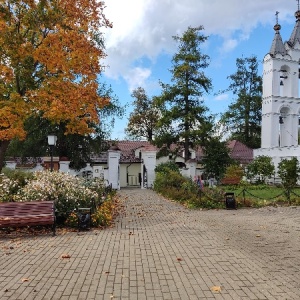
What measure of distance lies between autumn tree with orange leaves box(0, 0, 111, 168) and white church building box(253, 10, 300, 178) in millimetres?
23895

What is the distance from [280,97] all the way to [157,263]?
30.9 meters

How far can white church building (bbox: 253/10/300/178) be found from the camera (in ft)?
112

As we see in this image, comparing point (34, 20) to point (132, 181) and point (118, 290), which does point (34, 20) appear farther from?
point (132, 181)

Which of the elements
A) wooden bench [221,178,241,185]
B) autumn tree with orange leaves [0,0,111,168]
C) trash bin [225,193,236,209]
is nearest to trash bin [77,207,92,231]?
autumn tree with orange leaves [0,0,111,168]

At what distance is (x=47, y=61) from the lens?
12.7 m

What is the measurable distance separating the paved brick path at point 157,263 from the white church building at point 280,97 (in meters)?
25.3

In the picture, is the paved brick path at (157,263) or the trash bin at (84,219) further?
the trash bin at (84,219)

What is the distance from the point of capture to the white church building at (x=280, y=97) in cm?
3403

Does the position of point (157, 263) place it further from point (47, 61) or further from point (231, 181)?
point (231, 181)

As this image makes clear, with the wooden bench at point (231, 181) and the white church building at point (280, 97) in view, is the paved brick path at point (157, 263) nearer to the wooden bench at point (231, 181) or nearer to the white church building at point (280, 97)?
the wooden bench at point (231, 181)

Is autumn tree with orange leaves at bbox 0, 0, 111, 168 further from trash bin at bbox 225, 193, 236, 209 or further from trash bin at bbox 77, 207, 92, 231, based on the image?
trash bin at bbox 225, 193, 236, 209

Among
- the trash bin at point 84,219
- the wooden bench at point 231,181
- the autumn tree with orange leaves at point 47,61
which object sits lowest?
the wooden bench at point 231,181

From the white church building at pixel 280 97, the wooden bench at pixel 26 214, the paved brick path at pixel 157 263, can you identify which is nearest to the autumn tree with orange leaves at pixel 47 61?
the wooden bench at pixel 26 214

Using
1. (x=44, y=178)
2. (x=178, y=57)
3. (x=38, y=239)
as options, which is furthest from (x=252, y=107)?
(x=38, y=239)
